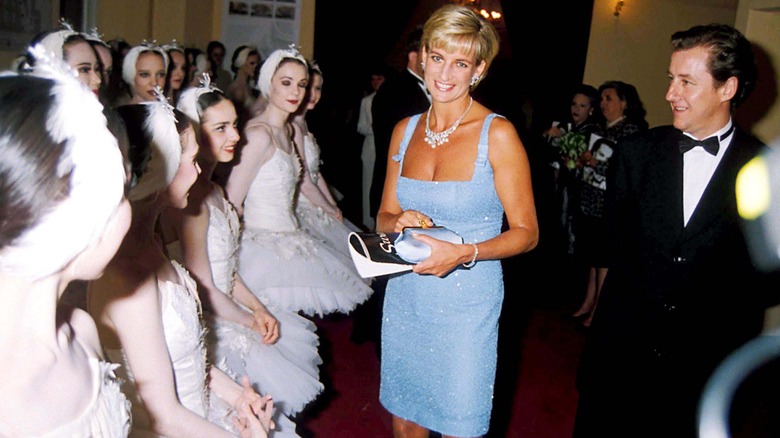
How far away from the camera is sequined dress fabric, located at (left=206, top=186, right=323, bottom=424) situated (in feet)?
8.23

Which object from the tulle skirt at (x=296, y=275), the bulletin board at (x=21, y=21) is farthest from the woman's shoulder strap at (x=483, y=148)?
the bulletin board at (x=21, y=21)

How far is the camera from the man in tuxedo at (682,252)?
212 centimetres

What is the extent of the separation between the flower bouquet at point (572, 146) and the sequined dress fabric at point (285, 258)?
213 cm

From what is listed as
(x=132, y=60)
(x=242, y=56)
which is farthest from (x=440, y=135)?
(x=242, y=56)

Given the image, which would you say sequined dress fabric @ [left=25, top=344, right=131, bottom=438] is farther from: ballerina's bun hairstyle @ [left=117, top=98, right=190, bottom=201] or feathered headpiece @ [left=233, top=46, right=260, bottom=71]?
feathered headpiece @ [left=233, top=46, right=260, bottom=71]

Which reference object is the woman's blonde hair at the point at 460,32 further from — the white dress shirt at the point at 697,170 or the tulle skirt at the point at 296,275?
the tulle skirt at the point at 296,275

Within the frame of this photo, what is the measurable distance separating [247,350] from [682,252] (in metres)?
1.69

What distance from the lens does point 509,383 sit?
3.83 m

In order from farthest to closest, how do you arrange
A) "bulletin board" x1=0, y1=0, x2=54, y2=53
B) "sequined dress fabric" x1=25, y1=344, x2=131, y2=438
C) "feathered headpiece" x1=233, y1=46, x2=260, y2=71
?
"feathered headpiece" x1=233, y1=46, x2=260, y2=71, "bulletin board" x1=0, y1=0, x2=54, y2=53, "sequined dress fabric" x1=25, y1=344, x2=131, y2=438

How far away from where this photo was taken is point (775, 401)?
380cm

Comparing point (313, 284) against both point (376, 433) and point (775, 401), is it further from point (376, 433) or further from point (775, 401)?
point (775, 401)

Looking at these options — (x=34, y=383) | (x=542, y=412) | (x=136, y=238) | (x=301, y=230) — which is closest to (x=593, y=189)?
(x=542, y=412)

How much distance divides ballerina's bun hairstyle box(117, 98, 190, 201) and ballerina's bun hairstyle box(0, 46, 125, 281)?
73cm

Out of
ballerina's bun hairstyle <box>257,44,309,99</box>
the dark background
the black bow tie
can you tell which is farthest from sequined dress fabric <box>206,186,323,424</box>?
the dark background
